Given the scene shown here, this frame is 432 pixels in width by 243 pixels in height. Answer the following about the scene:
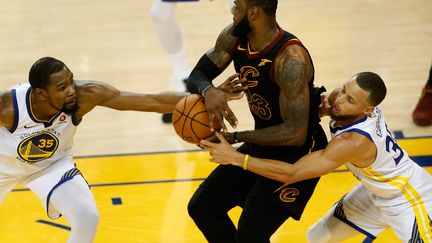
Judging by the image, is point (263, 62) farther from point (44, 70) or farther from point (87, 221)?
point (87, 221)

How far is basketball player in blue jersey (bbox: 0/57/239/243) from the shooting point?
16.4ft

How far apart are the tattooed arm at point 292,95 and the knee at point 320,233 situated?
0.77m

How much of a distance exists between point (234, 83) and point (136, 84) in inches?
134

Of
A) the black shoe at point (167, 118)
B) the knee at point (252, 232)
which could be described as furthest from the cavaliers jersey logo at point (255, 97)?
the black shoe at point (167, 118)

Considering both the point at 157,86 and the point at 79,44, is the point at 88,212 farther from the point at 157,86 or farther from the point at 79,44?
the point at 79,44

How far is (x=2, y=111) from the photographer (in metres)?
5.07

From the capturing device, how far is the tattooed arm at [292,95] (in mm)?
4617

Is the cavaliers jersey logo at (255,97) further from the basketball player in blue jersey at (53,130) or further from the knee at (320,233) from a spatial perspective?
the knee at (320,233)

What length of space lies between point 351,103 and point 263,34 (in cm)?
65

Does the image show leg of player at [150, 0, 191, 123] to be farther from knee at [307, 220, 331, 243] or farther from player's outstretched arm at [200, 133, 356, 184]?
player's outstretched arm at [200, 133, 356, 184]

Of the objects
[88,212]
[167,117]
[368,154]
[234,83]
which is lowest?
[167,117]

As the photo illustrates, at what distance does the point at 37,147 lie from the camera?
5.17m

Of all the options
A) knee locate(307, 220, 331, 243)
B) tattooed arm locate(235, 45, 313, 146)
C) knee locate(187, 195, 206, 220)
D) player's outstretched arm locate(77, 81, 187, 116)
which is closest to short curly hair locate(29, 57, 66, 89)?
player's outstretched arm locate(77, 81, 187, 116)

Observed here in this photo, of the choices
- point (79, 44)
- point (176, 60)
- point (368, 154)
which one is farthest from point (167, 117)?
point (368, 154)
